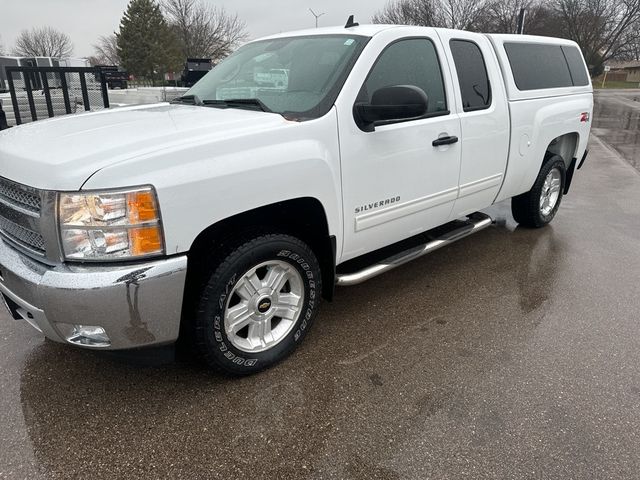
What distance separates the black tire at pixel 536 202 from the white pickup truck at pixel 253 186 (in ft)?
3.14

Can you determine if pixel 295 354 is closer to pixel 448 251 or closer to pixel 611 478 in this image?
pixel 611 478

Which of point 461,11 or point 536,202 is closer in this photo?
point 536,202

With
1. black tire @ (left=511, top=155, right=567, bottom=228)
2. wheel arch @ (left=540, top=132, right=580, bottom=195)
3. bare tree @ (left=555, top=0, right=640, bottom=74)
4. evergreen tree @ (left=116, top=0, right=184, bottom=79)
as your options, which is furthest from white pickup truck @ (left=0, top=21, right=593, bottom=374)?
bare tree @ (left=555, top=0, right=640, bottom=74)

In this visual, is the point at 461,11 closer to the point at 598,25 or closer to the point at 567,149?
the point at 598,25

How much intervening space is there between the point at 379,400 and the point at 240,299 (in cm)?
92

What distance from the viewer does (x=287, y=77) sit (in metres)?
3.19

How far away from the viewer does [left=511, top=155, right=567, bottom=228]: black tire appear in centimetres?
501

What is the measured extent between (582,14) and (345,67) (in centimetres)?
6891

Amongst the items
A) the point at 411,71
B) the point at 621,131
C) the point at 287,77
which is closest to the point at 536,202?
the point at 411,71

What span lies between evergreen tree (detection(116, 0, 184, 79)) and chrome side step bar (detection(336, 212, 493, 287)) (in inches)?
Answer: 1992

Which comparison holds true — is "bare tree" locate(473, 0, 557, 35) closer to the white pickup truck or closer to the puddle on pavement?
the puddle on pavement

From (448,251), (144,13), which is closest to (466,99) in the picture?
(448,251)

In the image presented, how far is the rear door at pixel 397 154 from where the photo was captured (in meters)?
2.91

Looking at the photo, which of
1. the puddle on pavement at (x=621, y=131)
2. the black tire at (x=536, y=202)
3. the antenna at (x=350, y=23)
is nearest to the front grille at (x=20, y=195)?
the antenna at (x=350, y=23)
